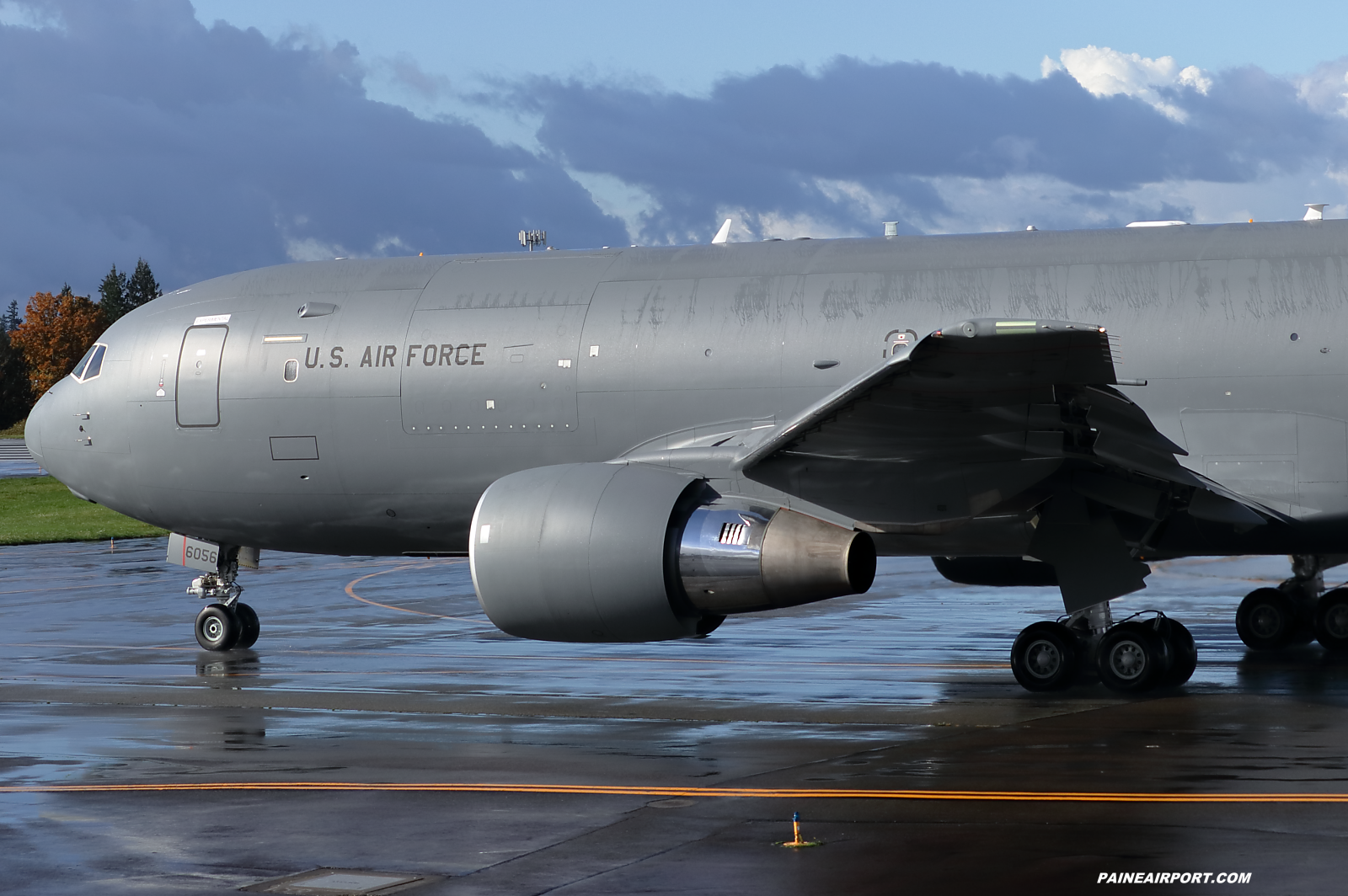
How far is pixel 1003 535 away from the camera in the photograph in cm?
1581

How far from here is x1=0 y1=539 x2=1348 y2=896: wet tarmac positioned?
904 cm

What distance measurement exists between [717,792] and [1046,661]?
5618 mm

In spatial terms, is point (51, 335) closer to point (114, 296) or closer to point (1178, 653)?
point (114, 296)

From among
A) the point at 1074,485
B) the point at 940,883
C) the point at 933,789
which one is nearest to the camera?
the point at 940,883

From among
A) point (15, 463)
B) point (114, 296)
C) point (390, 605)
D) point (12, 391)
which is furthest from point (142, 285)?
point (390, 605)

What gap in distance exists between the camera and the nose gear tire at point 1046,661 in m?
15.5

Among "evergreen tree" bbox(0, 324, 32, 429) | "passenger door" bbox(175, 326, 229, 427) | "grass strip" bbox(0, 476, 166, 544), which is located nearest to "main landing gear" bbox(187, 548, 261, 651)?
"passenger door" bbox(175, 326, 229, 427)

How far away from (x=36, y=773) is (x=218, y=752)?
1468 millimetres

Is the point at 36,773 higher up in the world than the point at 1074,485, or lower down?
lower down

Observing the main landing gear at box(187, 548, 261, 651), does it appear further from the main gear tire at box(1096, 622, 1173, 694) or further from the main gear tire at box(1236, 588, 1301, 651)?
the main gear tire at box(1236, 588, 1301, 651)

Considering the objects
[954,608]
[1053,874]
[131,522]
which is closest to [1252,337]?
[1053,874]

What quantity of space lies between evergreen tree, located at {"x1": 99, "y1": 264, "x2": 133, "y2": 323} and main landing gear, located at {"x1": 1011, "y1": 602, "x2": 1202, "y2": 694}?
481 feet

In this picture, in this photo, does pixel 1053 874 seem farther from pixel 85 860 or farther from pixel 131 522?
pixel 131 522

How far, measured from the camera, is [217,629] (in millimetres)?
20188
